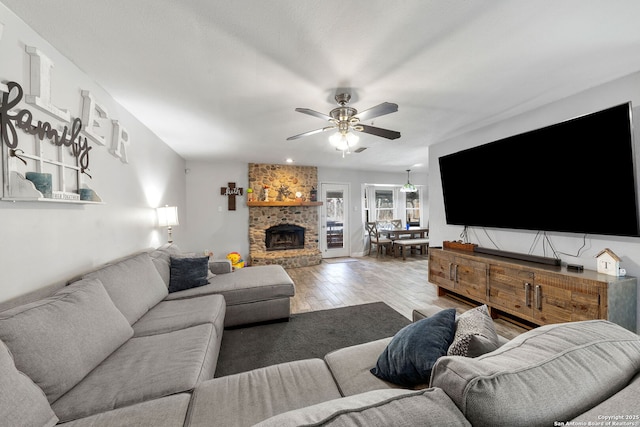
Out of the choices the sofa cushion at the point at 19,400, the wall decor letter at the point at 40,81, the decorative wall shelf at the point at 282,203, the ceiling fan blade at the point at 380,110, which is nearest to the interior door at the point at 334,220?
the decorative wall shelf at the point at 282,203

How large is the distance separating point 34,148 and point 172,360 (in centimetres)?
156

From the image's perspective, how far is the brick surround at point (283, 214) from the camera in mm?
5719

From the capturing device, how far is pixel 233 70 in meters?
1.96

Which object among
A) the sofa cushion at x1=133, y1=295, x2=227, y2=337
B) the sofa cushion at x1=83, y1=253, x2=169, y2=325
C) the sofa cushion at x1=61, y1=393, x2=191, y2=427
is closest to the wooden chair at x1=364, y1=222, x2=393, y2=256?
the sofa cushion at x1=133, y1=295, x2=227, y2=337

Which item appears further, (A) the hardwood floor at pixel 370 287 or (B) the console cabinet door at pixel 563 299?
(A) the hardwood floor at pixel 370 287

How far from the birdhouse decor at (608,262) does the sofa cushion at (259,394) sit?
106 inches

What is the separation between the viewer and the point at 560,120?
2.57 meters

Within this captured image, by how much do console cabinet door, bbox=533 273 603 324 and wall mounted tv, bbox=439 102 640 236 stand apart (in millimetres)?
525

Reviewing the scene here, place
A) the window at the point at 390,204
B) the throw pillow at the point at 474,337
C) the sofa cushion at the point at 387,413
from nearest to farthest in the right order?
the sofa cushion at the point at 387,413 → the throw pillow at the point at 474,337 → the window at the point at 390,204

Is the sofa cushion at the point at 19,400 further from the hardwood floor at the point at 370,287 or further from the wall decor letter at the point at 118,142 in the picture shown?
the hardwood floor at the point at 370,287

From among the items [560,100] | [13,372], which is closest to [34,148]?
[13,372]

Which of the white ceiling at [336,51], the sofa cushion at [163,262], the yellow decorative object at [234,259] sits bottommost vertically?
the yellow decorative object at [234,259]

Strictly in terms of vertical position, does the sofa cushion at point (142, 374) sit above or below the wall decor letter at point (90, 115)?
below

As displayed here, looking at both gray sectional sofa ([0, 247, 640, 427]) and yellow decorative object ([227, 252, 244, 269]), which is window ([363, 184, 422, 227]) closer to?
yellow decorative object ([227, 252, 244, 269])
